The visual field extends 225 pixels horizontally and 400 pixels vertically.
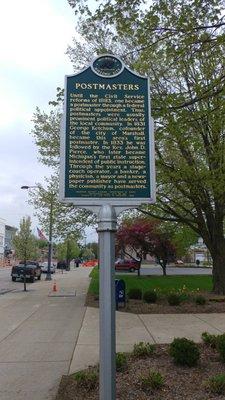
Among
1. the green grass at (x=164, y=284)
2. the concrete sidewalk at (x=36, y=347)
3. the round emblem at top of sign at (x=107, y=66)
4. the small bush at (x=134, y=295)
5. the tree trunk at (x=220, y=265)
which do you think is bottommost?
the concrete sidewalk at (x=36, y=347)

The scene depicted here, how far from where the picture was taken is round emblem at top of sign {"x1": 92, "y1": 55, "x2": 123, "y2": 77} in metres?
5.75

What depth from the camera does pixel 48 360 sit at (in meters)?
8.79

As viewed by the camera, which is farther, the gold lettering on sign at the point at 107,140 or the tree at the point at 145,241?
the tree at the point at 145,241

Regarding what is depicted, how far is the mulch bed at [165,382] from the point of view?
Answer: 618 centimetres

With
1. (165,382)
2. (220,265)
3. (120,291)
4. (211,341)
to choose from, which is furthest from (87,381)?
(220,265)

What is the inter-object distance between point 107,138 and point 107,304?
181 cm

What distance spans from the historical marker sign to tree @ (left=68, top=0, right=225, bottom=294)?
337 cm

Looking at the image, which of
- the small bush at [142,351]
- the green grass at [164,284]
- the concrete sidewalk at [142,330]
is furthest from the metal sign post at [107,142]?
the green grass at [164,284]

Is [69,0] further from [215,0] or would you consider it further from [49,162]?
[49,162]

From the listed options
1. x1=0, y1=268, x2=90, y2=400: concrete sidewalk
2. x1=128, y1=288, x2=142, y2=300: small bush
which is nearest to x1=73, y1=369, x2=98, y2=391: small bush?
x1=0, y1=268, x2=90, y2=400: concrete sidewalk

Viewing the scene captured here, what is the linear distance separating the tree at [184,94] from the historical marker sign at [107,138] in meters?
3.37

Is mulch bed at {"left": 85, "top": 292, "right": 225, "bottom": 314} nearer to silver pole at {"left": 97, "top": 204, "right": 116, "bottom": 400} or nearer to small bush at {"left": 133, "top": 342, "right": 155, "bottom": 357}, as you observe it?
small bush at {"left": 133, "top": 342, "right": 155, "bottom": 357}

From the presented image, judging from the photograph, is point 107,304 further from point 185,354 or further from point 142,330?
point 142,330

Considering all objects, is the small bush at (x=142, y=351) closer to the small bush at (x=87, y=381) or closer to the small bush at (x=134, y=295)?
the small bush at (x=87, y=381)
